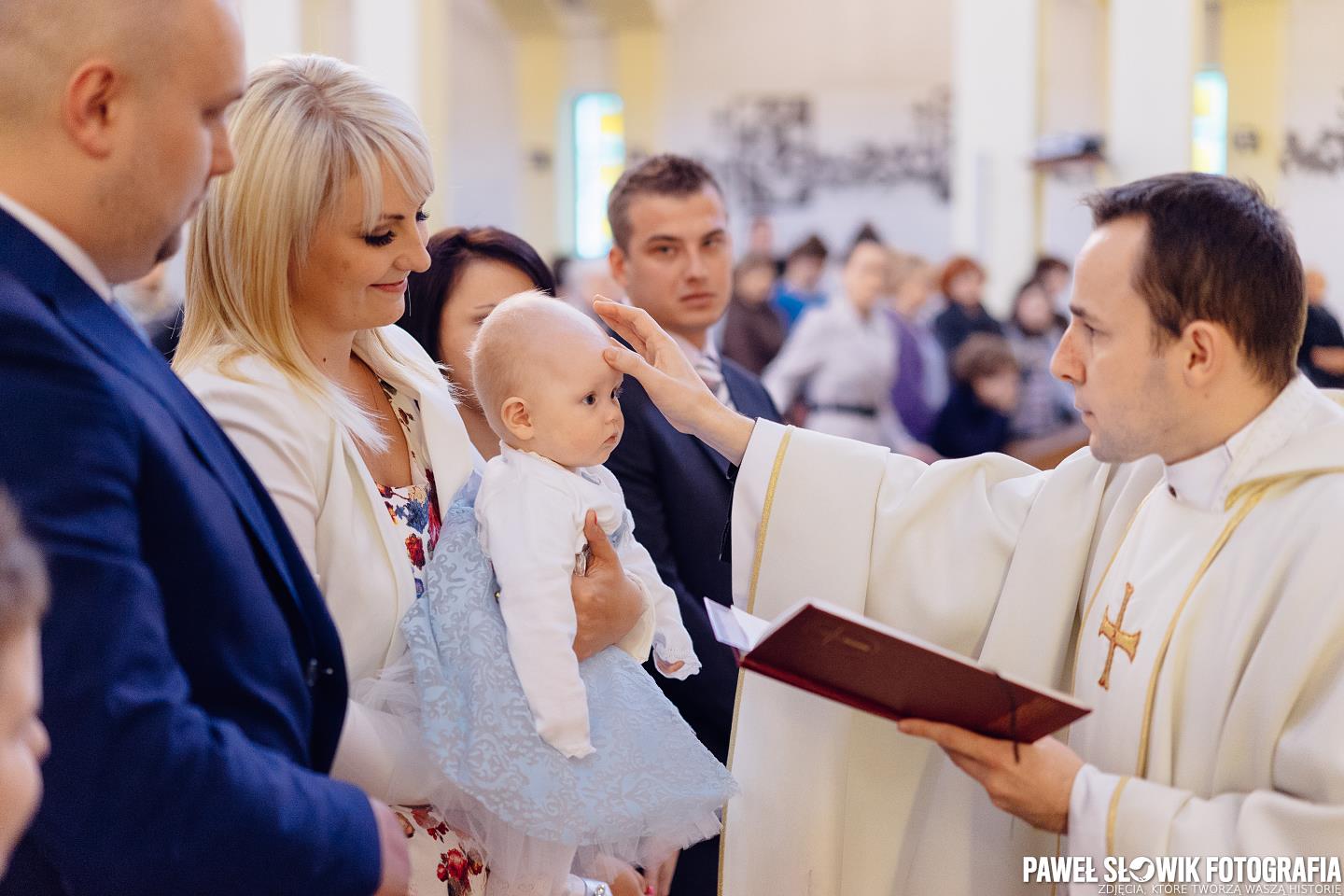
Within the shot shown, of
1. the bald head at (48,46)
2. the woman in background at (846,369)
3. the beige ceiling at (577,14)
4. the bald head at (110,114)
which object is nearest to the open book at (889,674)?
the bald head at (110,114)

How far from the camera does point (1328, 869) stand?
1.94 metres

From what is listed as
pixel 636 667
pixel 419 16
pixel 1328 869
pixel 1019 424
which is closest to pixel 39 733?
pixel 636 667

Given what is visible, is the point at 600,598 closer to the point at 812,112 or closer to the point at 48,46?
the point at 48,46

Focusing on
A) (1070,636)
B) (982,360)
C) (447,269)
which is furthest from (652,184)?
(982,360)

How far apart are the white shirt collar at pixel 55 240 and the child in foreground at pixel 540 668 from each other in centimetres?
75

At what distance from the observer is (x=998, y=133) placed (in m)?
12.7

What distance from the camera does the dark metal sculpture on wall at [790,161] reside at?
18.3m

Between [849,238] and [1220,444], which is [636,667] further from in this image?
[849,238]

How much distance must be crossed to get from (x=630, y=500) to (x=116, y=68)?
6.02ft

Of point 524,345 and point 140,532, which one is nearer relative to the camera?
point 140,532

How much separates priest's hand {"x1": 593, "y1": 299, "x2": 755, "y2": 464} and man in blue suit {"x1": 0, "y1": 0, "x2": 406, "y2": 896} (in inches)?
43.7

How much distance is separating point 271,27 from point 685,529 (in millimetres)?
8766

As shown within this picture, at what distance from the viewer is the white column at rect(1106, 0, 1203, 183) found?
34.6 ft

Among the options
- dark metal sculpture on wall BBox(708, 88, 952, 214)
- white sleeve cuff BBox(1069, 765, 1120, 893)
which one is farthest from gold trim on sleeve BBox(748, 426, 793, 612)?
dark metal sculpture on wall BBox(708, 88, 952, 214)
